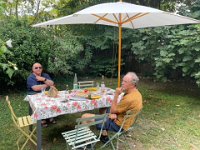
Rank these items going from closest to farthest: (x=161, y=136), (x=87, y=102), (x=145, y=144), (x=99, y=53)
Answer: (x=87, y=102), (x=145, y=144), (x=161, y=136), (x=99, y=53)

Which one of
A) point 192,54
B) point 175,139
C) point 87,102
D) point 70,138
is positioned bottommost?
point 175,139

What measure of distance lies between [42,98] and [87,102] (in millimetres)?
778

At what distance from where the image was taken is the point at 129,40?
9859 millimetres

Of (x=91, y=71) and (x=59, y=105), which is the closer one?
(x=59, y=105)

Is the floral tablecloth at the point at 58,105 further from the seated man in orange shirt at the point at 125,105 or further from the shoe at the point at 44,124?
the shoe at the point at 44,124

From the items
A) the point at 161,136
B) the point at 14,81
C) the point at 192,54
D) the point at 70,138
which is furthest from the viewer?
the point at 14,81

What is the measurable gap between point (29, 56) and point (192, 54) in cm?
474

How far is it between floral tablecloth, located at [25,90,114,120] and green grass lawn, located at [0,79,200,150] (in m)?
0.75

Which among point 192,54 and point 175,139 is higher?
point 192,54

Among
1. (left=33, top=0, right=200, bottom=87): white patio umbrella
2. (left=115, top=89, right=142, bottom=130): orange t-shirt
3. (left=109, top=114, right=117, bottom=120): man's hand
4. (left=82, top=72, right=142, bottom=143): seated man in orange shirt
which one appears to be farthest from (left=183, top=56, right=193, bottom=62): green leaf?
(left=109, top=114, right=117, bottom=120): man's hand

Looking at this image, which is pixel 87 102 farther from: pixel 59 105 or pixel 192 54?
pixel 192 54

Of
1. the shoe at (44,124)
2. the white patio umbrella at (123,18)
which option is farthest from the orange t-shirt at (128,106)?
the shoe at (44,124)

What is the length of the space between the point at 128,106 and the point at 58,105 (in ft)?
3.51

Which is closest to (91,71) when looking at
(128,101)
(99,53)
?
(99,53)
